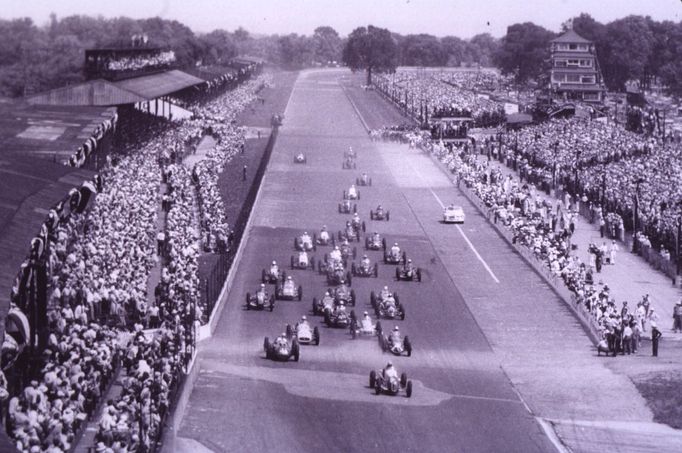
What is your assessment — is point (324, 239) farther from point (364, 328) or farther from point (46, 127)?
point (364, 328)

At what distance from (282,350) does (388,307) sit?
24.9ft

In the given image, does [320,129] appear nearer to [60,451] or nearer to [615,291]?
[615,291]

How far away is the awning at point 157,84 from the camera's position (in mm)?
93812

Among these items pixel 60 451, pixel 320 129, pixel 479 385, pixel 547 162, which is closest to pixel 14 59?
pixel 320 129

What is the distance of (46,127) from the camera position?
66.4m

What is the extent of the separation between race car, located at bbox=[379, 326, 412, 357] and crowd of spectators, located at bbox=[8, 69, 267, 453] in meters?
5.88

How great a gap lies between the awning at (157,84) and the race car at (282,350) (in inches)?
2098

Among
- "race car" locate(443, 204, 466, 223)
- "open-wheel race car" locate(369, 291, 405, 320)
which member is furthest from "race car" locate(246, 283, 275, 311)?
"race car" locate(443, 204, 466, 223)

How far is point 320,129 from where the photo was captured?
411ft

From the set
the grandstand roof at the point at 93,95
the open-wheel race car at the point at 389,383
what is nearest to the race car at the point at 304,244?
the open-wheel race car at the point at 389,383

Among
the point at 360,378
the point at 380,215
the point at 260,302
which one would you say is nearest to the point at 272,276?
the point at 260,302

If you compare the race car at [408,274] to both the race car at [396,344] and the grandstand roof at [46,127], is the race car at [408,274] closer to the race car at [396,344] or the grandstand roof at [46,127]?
the race car at [396,344]

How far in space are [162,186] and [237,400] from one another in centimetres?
4142

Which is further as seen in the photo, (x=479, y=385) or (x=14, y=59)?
(x=14, y=59)
